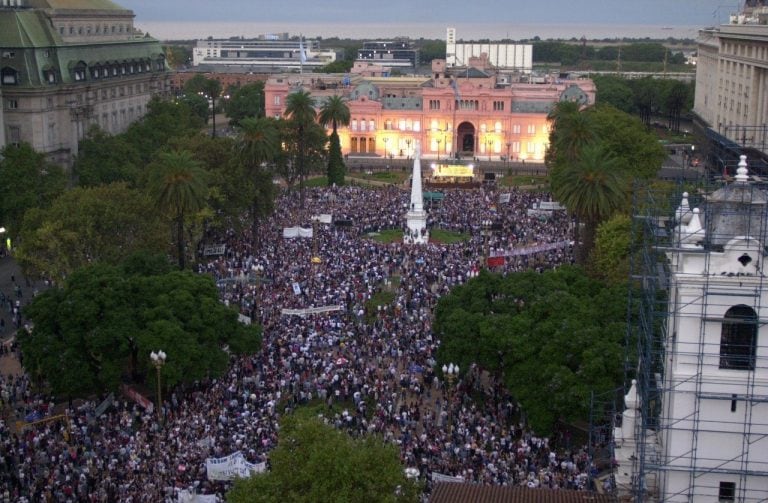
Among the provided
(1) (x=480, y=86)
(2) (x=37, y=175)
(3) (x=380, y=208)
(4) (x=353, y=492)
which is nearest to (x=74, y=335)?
(4) (x=353, y=492)

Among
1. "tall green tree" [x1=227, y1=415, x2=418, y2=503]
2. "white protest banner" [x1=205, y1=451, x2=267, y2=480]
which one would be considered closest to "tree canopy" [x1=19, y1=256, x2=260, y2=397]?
"white protest banner" [x1=205, y1=451, x2=267, y2=480]

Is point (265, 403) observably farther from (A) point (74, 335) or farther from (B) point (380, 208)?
(B) point (380, 208)

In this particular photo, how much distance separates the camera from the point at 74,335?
4234 cm

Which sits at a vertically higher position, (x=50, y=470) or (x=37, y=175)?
(x=37, y=175)

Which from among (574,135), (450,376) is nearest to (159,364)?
(450,376)

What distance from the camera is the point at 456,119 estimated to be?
13150 cm

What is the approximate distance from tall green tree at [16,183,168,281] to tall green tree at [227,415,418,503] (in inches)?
1194

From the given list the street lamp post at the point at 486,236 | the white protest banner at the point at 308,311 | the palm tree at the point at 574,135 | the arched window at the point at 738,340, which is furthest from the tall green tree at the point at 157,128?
the arched window at the point at 738,340

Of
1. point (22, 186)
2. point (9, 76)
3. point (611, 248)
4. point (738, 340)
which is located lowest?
point (611, 248)

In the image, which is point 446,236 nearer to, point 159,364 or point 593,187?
point 593,187

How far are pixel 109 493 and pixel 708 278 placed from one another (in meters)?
20.6

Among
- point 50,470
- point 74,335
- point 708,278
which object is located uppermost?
point 708,278

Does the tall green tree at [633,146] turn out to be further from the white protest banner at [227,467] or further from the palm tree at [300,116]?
the white protest banner at [227,467]

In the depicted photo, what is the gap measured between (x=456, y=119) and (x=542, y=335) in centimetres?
9310
